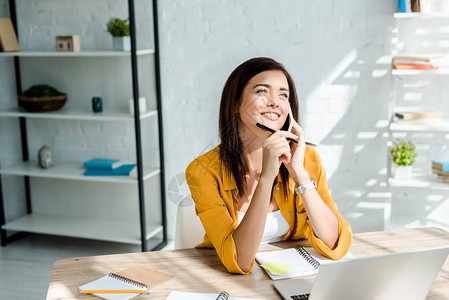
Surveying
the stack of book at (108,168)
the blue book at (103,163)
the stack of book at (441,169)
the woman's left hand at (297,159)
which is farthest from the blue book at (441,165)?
the blue book at (103,163)

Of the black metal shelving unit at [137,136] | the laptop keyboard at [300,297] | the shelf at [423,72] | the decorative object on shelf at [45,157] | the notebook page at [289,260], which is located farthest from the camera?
the decorative object on shelf at [45,157]

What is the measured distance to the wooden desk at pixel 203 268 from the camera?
4.03 ft

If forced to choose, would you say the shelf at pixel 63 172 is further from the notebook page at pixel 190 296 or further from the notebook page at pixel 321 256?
the notebook page at pixel 190 296

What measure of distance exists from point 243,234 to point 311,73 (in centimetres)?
171

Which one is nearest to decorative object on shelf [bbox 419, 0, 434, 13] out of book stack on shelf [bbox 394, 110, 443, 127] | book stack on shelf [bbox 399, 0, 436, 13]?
book stack on shelf [bbox 399, 0, 436, 13]

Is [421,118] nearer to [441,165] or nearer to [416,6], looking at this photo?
[441,165]

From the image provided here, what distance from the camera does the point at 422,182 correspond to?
103 inches

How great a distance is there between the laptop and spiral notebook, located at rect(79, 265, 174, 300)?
1.48 ft

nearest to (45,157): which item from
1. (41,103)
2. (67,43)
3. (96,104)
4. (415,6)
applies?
(41,103)

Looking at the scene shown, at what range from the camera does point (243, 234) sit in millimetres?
1378

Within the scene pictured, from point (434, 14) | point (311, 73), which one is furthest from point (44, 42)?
point (434, 14)

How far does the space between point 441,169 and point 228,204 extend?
5.19 feet

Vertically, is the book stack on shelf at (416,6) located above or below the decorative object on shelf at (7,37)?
above

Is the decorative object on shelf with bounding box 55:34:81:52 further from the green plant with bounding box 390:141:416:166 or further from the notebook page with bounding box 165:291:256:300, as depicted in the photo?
the notebook page with bounding box 165:291:256:300
